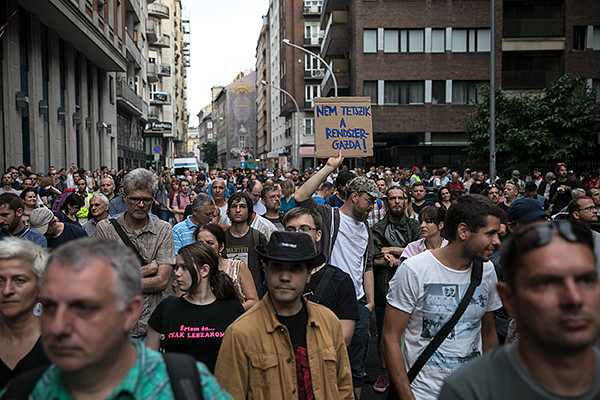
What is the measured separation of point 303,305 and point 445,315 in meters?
0.87

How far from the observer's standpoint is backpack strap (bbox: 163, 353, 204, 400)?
6.13 ft

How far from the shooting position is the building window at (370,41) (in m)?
37.0

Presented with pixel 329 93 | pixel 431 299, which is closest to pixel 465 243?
pixel 431 299

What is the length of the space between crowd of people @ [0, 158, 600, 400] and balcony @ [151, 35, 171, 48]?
6359 cm

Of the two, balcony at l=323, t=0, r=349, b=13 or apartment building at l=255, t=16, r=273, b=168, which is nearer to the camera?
balcony at l=323, t=0, r=349, b=13

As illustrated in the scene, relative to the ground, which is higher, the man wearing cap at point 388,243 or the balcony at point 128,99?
the balcony at point 128,99

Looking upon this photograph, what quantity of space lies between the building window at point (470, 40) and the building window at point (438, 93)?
7.03 feet

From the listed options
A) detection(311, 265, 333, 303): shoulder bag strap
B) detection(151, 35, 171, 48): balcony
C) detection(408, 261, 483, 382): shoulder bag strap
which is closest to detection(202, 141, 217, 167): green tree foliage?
detection(151, 35, 171, 48): balcony

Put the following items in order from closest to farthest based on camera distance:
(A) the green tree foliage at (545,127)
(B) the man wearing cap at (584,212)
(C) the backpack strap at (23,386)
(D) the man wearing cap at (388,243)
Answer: (C) the backpack strap at (23,386) < (B) the man wearing cap at (584,212) < (D) the man wearing cap at (388,243) < (A) the green tree foliage at (545,127)

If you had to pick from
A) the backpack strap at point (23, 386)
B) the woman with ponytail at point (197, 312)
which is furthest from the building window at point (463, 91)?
the backpack strap at point (23, 386)

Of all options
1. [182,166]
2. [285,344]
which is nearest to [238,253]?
[285,344]

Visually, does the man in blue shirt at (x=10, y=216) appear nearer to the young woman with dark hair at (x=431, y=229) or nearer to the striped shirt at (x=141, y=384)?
the young woman with dark hair at (x=431, y=229)

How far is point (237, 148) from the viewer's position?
11138cm

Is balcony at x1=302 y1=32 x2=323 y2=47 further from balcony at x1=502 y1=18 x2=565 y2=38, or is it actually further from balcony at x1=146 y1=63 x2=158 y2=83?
balcony at x1=502 y1=18 x2=565 y2=38
